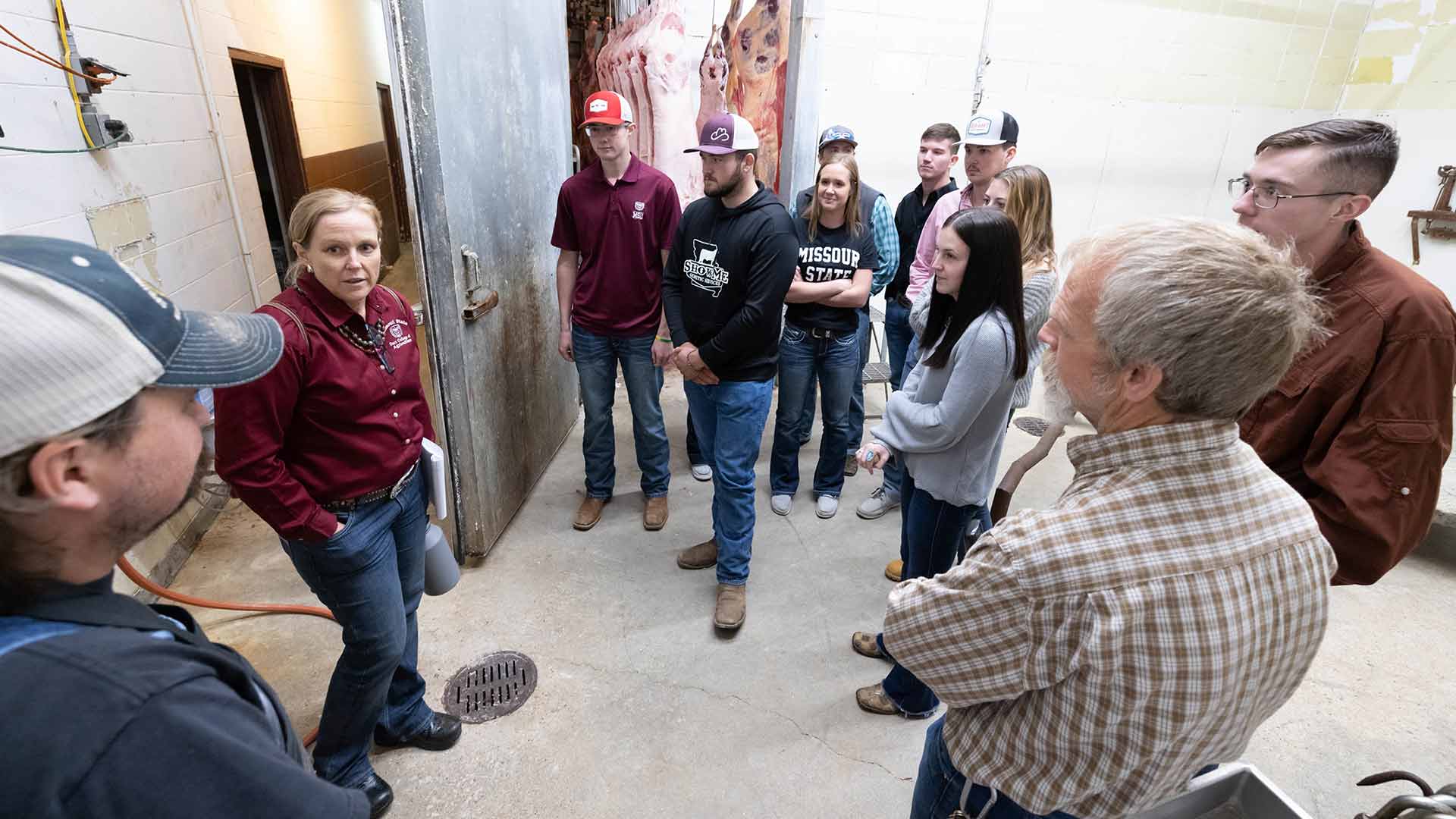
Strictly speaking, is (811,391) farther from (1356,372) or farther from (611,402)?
(1356,372)

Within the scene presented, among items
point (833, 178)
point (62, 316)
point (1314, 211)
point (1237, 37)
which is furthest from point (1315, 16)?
point (62, 316)

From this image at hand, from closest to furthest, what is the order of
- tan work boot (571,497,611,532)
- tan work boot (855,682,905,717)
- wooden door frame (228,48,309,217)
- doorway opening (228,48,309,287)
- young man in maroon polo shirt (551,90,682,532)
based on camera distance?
tan work boot (855,682,905,717) < young man in maroon polo shirt (551,90,682,532) < tan work boot (571,497,611,532) < doorway opening (228,48,309,287) < wooden door frame (228,48,309,217)

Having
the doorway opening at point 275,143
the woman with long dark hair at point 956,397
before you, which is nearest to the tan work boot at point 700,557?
the woman with long dark hair at point 956,397

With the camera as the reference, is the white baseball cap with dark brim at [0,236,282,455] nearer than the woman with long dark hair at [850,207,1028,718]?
Yes

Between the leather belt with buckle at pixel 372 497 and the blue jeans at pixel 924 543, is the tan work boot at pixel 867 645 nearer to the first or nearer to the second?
the blue jeans at pixel 924 543

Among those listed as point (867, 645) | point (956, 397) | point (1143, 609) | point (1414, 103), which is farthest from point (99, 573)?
point (1414, 103)

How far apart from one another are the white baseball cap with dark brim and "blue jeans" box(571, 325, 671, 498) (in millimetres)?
2305

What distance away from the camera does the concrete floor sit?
6.35 ft

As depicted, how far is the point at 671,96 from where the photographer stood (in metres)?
3.91

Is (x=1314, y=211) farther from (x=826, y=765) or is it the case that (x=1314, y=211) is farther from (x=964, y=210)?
(x=826, y=765)

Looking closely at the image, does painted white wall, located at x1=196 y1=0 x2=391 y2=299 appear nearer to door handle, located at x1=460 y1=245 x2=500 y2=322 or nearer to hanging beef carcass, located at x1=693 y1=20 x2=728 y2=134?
door handle, located at x1=460 y1=245 x2=500 y2=322

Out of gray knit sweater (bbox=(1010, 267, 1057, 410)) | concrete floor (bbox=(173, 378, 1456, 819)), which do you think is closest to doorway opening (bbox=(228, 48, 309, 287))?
concrete floor (bbox=(173, 378, 1456, 819))

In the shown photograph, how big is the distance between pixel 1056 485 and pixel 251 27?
6114 mm

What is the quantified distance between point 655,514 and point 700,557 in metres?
0.40
